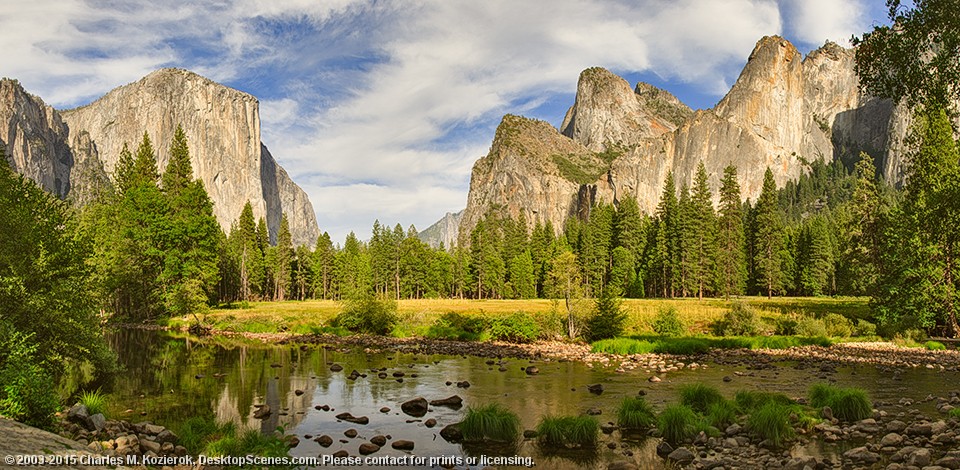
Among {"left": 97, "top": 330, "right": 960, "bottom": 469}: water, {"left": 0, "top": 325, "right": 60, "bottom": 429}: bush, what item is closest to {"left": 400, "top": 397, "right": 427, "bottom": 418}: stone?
{"left": 97, "top": 330, "right": 960, "bottom": 469}: water

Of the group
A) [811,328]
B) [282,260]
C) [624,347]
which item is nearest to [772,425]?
[624,347]

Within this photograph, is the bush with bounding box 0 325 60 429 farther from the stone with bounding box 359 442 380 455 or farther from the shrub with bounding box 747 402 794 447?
the shrub with bounding box 747 402 794 447

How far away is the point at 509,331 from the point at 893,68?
27925 mm

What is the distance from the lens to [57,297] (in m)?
19.3

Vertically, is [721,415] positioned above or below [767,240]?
below

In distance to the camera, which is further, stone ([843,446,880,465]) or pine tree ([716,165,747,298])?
pine tree ([716,165,747,298])

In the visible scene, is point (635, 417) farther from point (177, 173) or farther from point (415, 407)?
point (177, 173)

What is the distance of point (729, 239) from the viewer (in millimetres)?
77375

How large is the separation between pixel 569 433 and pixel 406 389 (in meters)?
10.3

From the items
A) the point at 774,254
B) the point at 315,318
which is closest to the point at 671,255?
the point at 774,254

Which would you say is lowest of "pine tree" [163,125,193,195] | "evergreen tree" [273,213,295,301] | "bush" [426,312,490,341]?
"bush" [426,312,490,341]

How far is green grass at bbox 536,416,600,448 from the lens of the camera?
14117 millimetres

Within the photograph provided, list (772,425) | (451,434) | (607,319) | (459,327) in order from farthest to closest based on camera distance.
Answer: (459,327), (607,319), (451,434), (772,425)

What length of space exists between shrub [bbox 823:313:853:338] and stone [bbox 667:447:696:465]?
104 ft
